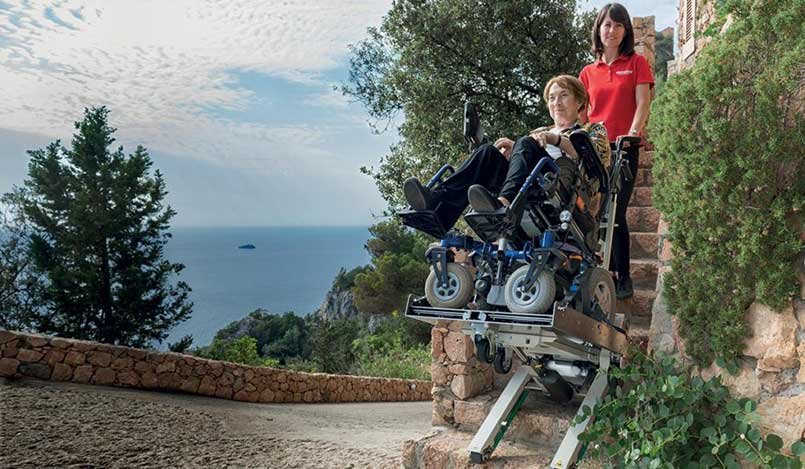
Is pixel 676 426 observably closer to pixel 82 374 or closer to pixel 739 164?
pixel 739 164

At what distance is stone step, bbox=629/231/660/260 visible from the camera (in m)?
4.07

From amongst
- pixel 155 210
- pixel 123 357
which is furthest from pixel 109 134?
pixel 123 357

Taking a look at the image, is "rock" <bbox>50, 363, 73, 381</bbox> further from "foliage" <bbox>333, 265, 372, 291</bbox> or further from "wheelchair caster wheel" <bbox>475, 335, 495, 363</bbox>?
"foliage" <bbox>333, 265, 372, 291</bbox>

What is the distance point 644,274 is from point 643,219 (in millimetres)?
592

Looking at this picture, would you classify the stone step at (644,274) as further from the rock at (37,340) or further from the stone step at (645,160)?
the rock at (37,340)

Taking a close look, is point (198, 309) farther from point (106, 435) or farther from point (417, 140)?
point (106, 435)

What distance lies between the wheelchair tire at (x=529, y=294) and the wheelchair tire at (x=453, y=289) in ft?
0.60

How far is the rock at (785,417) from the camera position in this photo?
2232 millimetres

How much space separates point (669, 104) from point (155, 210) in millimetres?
10470

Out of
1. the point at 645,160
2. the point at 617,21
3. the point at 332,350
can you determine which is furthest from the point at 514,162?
the point at 332,350

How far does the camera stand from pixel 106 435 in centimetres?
439

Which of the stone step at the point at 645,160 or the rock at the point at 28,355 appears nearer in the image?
the stone step at the point at 645,160

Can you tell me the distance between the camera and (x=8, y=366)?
225 inches

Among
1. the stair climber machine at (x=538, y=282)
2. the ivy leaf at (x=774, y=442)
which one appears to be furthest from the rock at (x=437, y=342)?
the ivy leaf at (x=774, y=442)
